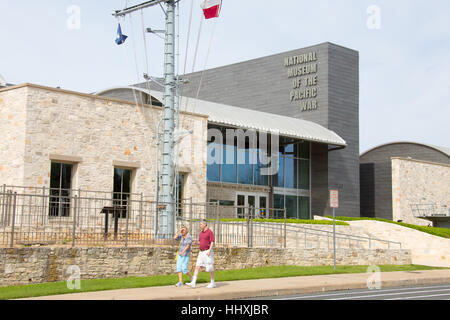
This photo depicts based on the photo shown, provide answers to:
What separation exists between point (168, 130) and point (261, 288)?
302 inches

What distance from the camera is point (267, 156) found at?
129 feet

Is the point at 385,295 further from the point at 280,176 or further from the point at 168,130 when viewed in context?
the point at 280,176

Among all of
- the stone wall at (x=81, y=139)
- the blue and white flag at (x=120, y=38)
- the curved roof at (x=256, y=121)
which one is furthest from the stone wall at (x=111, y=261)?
the curved roof at (x=256, y=121)

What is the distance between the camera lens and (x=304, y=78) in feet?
147

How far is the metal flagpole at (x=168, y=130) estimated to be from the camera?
20.5 metres


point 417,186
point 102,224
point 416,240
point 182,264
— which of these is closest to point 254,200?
point 416,240

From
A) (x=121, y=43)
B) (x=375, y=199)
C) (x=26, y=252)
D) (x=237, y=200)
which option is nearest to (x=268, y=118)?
(x=237, y=200)

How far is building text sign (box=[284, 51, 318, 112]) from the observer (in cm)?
4406

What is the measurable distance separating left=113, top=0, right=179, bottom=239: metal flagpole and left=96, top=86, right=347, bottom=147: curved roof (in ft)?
27.5

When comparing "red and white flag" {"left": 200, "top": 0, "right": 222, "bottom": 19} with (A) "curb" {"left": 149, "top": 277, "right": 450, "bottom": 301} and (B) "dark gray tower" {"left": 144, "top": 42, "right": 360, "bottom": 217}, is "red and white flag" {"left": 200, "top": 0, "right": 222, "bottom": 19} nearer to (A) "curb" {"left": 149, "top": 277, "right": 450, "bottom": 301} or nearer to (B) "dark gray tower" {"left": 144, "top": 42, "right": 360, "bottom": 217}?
(A) "curb" {"left": 149, "top": 277, "right": 450, "bottom": 301}

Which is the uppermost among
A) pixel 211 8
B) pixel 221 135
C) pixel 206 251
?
pixel 211 8

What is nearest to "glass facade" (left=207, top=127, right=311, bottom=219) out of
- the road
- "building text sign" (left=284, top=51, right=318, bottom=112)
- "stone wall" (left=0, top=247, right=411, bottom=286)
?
"building text sign" (left=284, top=51, right=318, bottom=112)
